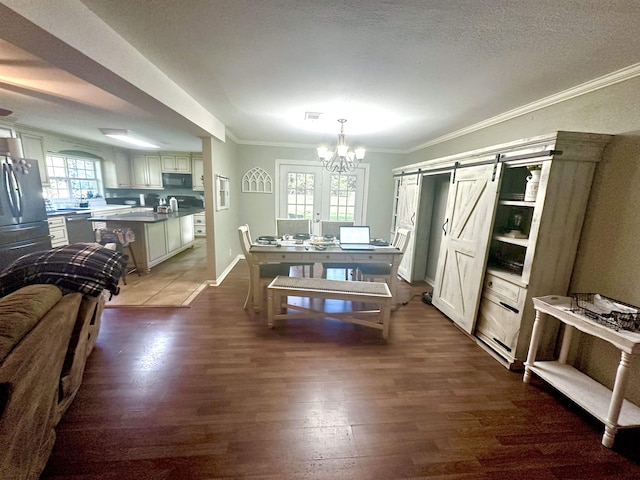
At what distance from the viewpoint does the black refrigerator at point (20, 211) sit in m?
3.02

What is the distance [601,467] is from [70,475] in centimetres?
283

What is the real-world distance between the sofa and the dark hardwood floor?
0.22 m

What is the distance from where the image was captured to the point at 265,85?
7.30 feet

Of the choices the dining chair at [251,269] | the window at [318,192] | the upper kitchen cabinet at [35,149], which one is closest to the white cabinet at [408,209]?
the window at [318,192]

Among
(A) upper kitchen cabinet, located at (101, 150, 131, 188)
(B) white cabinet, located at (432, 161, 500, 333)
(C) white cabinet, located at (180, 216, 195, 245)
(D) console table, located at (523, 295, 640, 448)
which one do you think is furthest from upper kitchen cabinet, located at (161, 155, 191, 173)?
(D) console table, located at (523, 295, 640, 448)

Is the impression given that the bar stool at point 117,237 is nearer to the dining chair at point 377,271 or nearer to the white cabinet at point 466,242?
the dining chair at point 377,271

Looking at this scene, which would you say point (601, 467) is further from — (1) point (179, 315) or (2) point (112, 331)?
(2) point (112, 331)

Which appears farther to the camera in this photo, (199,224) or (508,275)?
(199,224)

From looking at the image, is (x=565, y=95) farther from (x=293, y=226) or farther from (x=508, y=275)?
(x=293, y=226)

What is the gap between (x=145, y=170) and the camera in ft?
22.1

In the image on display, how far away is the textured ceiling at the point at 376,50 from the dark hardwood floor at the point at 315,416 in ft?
7.70

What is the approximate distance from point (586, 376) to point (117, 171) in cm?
890

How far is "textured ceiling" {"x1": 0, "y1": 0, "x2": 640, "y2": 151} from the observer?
4.18ft

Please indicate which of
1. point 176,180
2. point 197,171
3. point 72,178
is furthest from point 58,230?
point 197,171
